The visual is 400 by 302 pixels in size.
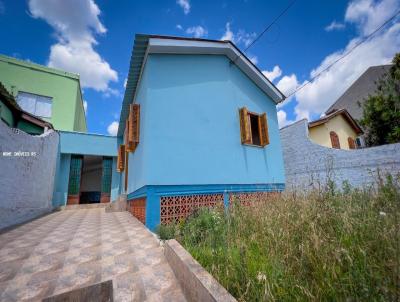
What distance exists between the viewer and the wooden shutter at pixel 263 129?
676cm

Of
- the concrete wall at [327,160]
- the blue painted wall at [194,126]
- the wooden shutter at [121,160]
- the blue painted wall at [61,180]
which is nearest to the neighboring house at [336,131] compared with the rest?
the concrete wall at [327,160]

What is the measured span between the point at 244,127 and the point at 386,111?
922 cm

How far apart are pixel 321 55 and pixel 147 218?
→ 24.2 feet

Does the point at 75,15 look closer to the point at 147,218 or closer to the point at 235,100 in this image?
the point at 235,100

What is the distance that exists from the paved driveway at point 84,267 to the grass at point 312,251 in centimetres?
58

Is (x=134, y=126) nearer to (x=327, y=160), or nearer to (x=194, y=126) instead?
(x=194, y=126)

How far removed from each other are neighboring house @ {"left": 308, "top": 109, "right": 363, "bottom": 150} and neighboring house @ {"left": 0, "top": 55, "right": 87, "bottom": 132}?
50.7 ft

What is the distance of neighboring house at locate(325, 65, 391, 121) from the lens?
15.3 m

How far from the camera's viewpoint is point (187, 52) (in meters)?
5.94

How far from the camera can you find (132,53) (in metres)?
5.70

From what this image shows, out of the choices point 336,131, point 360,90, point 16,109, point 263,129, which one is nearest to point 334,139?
point 336,131

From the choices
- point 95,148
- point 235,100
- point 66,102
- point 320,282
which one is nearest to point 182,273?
point 320,282

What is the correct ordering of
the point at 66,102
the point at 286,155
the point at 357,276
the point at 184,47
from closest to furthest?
the point at 357,276 < the point at 184,47 < the point at 286,155 < the point at 66,102

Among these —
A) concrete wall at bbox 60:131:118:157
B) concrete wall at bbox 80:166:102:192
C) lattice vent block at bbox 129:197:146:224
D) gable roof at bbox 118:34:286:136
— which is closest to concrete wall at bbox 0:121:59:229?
concrete wall at bbox 60:131:118:157
